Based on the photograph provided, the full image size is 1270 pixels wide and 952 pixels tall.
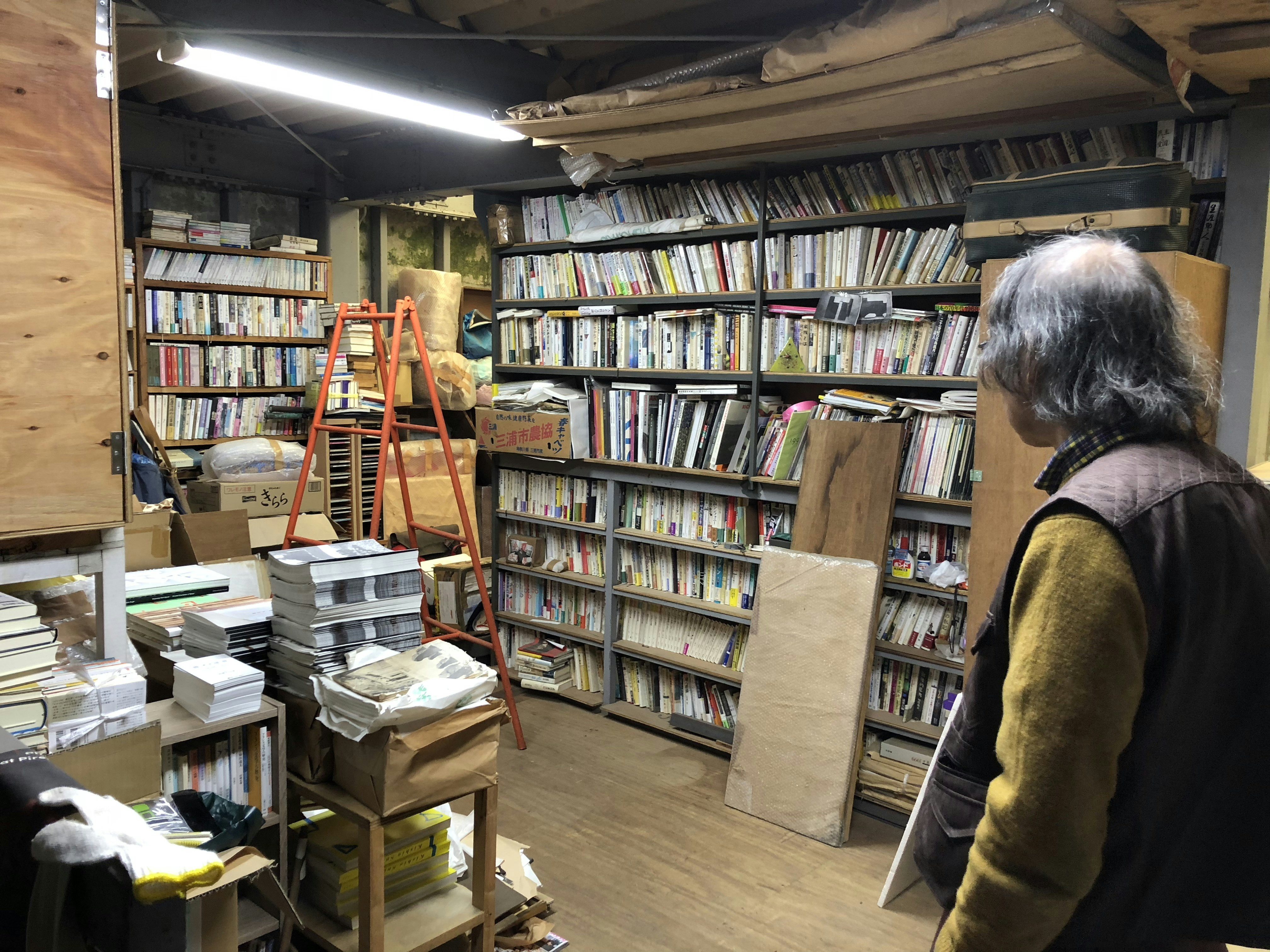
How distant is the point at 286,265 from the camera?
5.91m

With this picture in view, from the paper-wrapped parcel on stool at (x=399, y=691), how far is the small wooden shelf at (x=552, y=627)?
2.15m

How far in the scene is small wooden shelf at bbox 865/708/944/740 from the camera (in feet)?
11.1

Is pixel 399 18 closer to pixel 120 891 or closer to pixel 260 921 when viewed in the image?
pixel 260 921

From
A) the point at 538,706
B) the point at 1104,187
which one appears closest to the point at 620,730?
the point at 538,706

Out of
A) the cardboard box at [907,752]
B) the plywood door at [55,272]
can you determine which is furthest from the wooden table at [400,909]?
Answer: the cardboard box at [907,752]

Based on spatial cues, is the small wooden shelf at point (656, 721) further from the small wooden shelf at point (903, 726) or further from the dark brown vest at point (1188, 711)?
the dark brown vest at point (1188, 711)

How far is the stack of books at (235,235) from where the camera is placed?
562 cm

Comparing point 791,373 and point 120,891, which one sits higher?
point 791,373

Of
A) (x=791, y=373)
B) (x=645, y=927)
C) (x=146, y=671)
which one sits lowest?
(x=645, y=927)

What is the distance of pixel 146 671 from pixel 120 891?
1.90m

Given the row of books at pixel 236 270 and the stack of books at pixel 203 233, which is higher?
the stack of books at pixel 203 233

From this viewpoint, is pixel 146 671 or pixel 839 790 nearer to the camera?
pixel 146 671

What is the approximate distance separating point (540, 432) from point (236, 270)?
2576 mm

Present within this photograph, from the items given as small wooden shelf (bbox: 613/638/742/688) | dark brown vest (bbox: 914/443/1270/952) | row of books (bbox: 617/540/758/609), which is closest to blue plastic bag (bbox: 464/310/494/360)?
row of books (bbox: 617/540/758/609)
